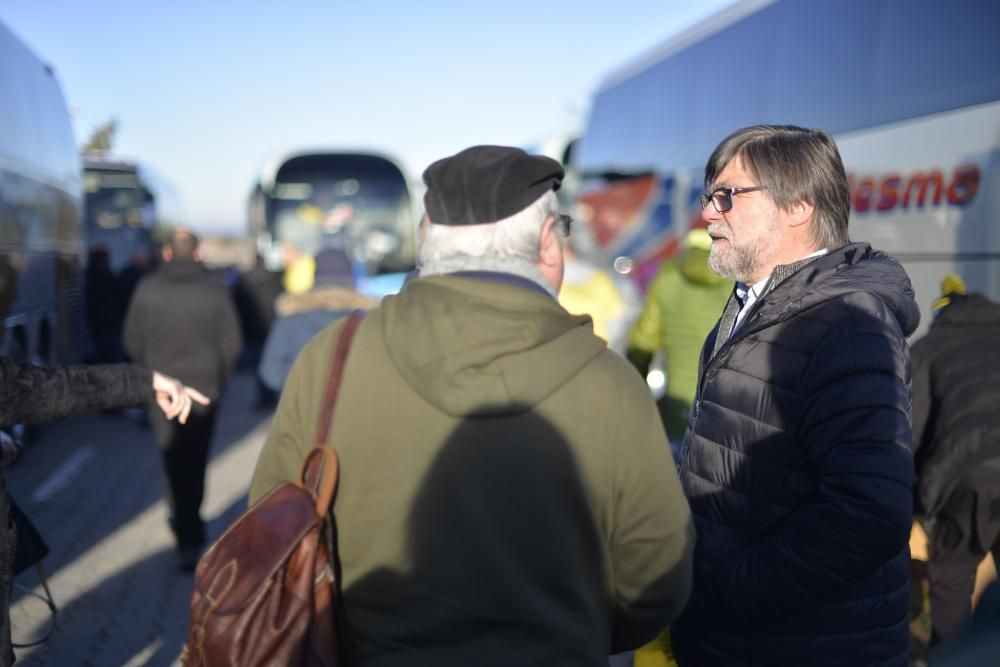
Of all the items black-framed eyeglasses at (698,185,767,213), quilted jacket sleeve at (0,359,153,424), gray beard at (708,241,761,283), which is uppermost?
black-framed eyeglasses at (698,185,767,213)

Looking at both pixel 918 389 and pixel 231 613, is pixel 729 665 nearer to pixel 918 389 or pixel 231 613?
pixel 231 613

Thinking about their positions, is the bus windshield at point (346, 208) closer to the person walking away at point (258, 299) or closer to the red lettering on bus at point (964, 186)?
the person walking away at point (258, 299)

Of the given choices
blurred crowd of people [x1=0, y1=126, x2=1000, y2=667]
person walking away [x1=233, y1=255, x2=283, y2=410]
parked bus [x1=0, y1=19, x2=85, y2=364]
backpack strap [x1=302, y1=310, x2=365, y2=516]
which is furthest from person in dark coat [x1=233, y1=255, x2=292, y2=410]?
backpack strap [x1=302, y1=310, x2=365, y2=516]

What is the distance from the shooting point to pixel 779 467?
8.00ft

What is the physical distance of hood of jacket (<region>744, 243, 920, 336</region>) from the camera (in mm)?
2436

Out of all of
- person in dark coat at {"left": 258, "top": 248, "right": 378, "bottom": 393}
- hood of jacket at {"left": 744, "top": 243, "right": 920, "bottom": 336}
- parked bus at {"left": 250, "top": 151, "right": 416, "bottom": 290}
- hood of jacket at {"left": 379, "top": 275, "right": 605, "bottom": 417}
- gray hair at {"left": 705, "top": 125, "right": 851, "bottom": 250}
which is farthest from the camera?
parked bus at {"left": 250, "top": 151, "right": 416, "bottom": 290}

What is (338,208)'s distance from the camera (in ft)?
64.7

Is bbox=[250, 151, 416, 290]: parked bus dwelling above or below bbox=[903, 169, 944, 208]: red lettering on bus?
below

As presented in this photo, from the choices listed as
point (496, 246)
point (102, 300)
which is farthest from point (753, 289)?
point (102, 300)

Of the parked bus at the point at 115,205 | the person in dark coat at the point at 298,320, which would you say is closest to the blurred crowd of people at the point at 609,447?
the person in dark coat at the point at 298,320

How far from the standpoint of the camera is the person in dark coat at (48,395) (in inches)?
113

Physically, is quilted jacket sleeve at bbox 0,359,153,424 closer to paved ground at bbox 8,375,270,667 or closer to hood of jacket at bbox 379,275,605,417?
hood of jacket at bbox 379,275,605,417

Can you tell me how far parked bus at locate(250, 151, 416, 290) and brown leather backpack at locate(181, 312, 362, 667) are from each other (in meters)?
17.2

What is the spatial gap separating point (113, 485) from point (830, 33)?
6.53m
